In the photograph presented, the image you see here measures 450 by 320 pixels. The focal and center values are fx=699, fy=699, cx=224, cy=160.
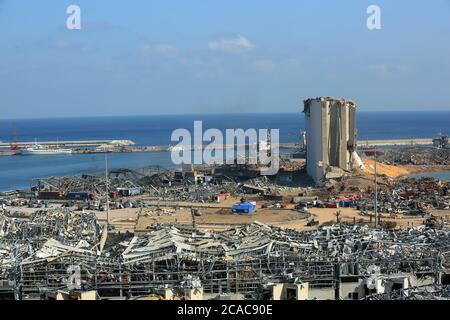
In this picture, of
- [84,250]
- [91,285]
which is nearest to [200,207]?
[84,250]

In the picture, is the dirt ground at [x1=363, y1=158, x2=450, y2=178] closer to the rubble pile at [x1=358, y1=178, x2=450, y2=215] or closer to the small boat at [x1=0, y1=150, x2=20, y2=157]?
the rubble pile at [x1=358, y1=178, x2=450, y2=215]

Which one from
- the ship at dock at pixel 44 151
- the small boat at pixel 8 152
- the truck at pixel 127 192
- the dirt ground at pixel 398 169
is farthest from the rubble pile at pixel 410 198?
the small boat at pixel 8 152

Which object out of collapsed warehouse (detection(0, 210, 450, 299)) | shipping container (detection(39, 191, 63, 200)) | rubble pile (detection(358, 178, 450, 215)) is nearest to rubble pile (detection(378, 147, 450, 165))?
rubble pile (detection(358, 178, 450, 215))

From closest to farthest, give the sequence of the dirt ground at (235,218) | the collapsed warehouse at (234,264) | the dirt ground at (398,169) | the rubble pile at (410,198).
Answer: the collapsed warehouse at (234,264) → the dirt ground at (235,218) → the rubble pile at (410,198) → the dirt ground at (398,169)

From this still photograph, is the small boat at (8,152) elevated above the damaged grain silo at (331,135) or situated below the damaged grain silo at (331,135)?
below

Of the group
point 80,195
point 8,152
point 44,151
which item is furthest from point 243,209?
point 8,152

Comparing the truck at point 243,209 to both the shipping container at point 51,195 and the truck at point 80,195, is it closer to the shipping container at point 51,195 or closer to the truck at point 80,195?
the truck at point 80,195

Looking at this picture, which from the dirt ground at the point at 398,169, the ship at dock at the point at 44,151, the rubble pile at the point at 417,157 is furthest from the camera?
the ship at dock at the point at 44,151

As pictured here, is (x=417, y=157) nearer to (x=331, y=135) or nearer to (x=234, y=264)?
(x=331, y=135)

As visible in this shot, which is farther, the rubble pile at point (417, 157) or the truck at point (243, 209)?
the rubble pile at point (417, 157)
